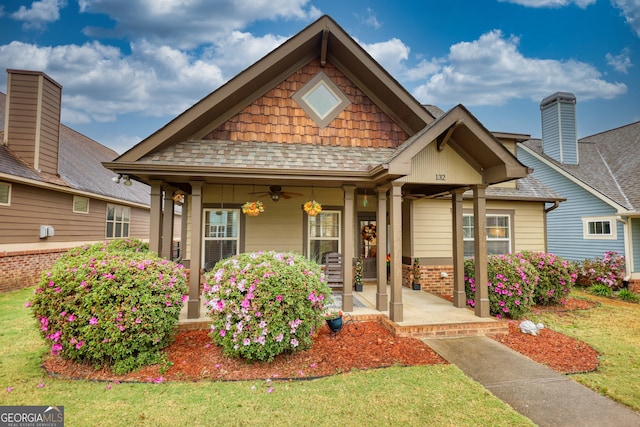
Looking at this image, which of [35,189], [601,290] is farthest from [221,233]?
[601,290]

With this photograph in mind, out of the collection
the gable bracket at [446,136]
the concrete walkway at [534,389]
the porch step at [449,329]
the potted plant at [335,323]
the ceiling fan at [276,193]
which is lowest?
the concrete walkway at [534,389]

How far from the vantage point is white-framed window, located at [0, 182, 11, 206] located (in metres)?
8.49

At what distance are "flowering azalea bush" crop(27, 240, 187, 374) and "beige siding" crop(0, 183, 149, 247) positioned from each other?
7263mm

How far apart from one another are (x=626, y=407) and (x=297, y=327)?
12.1ft

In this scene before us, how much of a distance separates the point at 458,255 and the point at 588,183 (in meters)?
8.64

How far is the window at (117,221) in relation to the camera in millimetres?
14031

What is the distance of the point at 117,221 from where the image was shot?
48.3 feet

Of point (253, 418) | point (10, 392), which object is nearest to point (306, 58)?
point (253, 418)

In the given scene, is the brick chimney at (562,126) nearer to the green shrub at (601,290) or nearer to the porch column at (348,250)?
the green shrub at (601,290)

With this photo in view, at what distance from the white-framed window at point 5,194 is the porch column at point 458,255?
12202 mm

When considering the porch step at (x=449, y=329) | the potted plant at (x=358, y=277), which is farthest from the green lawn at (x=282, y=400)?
the potted plant at (x=358, y=277)

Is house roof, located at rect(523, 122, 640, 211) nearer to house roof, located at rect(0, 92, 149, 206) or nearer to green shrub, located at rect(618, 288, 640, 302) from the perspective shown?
green shrub, located at rect(618, 288, 640, 302)

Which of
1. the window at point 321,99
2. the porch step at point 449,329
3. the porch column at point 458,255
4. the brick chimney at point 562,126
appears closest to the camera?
the porch step at point 449,329

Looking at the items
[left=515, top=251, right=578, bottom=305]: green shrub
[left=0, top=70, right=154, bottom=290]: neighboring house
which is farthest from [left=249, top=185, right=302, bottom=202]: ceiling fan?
[left=515, top=251, right=578, bottom=305]: green shrub
